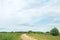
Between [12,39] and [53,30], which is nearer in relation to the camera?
[12,39]

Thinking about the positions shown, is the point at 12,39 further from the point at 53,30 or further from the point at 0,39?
the point at 53,30

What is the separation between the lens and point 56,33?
178 feet

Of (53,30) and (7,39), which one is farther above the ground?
(53,30)

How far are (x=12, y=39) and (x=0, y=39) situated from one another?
1887 millimetres

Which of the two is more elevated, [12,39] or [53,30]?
[53,30]

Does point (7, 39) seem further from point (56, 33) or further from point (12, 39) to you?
point (56, 33)

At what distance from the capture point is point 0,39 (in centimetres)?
1611

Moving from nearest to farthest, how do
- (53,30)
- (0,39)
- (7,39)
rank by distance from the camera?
(0,39), (7,39), (53,30)

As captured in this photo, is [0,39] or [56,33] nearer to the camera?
[0,39]

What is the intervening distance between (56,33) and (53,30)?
4.46ft

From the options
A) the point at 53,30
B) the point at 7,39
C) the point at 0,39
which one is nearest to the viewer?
the point at 0,39

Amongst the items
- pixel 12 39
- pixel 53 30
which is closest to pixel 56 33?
pixel 53 30

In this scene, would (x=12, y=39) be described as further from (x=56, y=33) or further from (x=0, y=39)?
(x=56, y=33)

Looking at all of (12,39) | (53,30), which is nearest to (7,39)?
(12,39)
